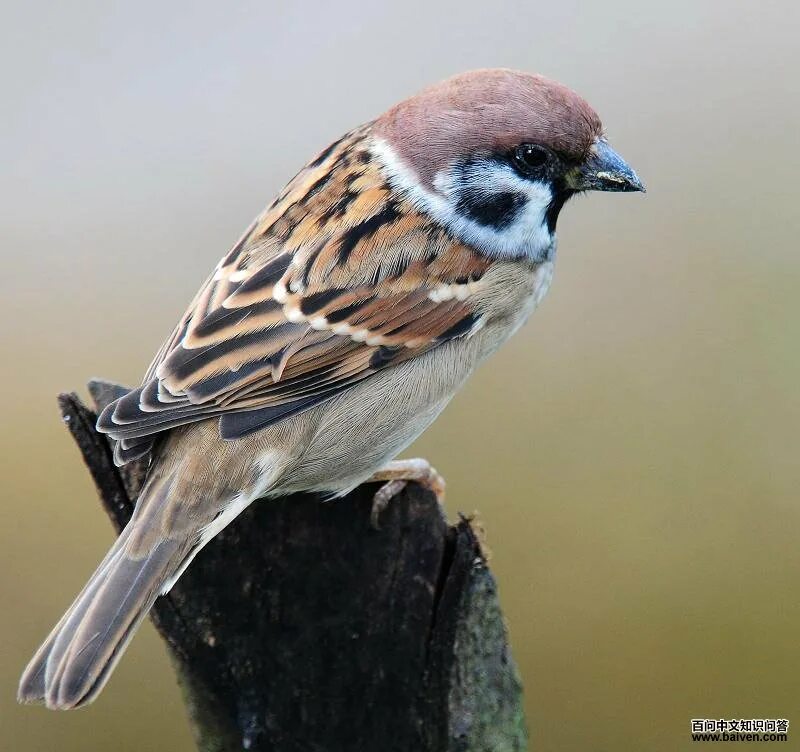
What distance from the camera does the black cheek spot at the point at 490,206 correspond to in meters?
3.40

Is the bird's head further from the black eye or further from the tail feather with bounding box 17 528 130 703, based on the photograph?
the tail feather with bounding box 17 528 130 703

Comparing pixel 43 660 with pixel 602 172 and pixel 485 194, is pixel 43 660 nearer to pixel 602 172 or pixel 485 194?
pixel 485 194

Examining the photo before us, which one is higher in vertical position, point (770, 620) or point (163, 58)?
point (163, 58)

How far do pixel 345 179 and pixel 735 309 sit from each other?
6.06 ft

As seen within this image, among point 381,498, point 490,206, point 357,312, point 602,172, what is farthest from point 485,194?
point 381,498

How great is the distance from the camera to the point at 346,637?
9.55 feet

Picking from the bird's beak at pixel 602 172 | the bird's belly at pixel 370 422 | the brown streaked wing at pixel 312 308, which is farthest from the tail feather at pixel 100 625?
the bird's beak at pixel 602 172

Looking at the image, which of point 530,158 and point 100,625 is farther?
point 530,158

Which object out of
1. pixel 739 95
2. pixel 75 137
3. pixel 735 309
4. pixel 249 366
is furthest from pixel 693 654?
pixel 75 137

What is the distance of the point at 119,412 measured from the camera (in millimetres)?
2875

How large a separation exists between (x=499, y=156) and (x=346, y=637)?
132 cm

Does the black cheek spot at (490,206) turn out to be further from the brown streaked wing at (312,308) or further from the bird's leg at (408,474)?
the bird's leg at (408,474)

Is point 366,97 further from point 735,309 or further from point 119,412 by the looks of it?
point 119,412

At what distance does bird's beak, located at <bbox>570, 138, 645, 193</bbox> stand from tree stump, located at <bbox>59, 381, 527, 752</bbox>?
1.02m
